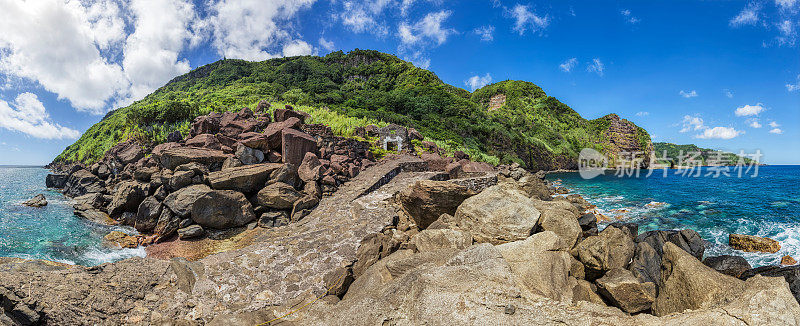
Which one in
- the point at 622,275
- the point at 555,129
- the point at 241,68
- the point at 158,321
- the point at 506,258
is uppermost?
the point at 241,68

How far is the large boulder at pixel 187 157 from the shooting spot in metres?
11.4

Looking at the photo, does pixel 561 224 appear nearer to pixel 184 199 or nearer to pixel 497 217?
pixel 497 217

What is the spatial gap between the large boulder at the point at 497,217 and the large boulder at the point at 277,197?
6.13m

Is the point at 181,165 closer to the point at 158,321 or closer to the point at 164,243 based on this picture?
the point at 164,243

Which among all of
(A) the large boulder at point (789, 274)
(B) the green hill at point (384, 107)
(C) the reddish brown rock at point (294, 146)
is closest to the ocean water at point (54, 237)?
(C) the reddish brown rock at point (294, 146)

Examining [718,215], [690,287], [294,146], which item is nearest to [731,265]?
[690,287]

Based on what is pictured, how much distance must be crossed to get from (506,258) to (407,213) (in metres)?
4.50

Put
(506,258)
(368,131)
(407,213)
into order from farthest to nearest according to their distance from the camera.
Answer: (368,131) → (407,213) → (506,258)

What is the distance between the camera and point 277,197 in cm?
1022

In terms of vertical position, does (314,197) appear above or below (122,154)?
below

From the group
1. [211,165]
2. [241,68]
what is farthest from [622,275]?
[241,68]

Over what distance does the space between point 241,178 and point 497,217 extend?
875 centimetres

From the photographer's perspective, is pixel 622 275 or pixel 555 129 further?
pixel 555 129

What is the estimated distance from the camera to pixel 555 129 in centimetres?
8450
